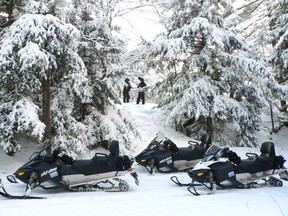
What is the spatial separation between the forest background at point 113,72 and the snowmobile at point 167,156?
5.04 feet

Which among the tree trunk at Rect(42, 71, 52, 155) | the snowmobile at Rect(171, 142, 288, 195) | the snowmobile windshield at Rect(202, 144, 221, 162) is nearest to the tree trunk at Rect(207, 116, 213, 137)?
the snowmobile at Rect(171, 142, 288, 195)

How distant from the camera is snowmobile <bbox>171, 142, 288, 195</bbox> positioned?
6.50 meters

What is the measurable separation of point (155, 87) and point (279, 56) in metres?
5.45

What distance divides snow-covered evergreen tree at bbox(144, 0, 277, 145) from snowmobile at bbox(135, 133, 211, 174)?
2801 millimetres

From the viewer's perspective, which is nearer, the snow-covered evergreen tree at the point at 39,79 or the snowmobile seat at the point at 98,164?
the snowmobile seat at the point at 98,164

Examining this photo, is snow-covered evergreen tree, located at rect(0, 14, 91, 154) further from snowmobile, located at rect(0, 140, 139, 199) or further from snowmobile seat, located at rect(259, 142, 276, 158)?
snowmobile seat, located at rect(259, 142, 276, 158)

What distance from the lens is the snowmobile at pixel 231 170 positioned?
21.3 ft

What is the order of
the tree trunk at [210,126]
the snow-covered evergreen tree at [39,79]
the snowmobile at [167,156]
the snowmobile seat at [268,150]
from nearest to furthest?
1. the snowmobile seat at [268,150]
2. the snow-covered evergreen tree at [39,79]
3. the snowmobile at [167,156]
4. the tree trunk at [210,126]

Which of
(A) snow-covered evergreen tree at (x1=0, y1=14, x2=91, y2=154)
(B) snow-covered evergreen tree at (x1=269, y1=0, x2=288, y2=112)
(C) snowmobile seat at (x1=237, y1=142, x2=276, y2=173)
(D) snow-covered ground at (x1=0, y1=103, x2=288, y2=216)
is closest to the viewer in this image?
(D) snow-covered ground at (x1=0, y1=103, x2=288, y2=216)

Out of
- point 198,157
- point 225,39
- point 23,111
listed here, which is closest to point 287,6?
point 225,39

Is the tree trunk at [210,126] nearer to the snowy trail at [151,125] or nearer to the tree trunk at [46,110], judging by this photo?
the snowy trail at [151,125]

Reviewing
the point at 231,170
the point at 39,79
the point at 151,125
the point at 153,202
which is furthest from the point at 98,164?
the point at 151,125

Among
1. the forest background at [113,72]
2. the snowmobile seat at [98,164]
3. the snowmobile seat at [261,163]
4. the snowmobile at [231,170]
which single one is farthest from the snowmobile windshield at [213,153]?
the forest background at [113,72]

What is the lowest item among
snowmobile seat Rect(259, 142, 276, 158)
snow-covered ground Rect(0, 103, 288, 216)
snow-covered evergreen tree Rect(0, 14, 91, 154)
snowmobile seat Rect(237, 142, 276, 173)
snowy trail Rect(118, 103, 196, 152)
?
snowy trail Rect(118, 103, 196, 152)
